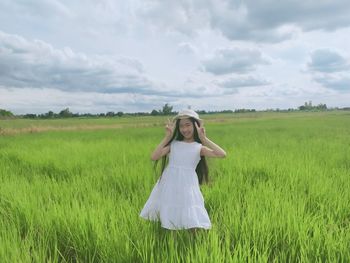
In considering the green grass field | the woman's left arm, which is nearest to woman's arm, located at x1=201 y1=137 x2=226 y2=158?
the woman's left arm

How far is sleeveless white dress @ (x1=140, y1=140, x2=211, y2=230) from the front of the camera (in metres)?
2.70

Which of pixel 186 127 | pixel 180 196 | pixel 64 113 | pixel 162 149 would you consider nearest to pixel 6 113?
pixel 64 113

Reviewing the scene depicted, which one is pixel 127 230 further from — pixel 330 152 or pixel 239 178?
pixel 330 152

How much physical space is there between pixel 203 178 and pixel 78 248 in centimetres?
127

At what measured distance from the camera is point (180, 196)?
279 centimetres

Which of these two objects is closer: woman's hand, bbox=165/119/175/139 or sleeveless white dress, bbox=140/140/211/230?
sleeveless white dress, bbox=140/140/211/230

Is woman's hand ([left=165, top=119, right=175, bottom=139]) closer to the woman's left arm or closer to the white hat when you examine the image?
the white hat

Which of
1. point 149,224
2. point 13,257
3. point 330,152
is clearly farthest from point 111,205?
point 330,152

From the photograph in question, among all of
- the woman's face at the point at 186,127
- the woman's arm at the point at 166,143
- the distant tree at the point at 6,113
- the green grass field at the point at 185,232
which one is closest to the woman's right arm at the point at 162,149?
the woman's arm at the point at 166,143

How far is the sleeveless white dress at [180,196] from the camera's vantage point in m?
2.70

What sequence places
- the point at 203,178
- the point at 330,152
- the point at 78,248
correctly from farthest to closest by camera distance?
the point at 330,152
the point at 203,178
the point at 78,248

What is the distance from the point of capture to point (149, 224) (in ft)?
9.25

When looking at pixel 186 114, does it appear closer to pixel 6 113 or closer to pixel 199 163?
pixel 199 163

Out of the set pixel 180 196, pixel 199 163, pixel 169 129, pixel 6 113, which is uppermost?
pixel 6 113
